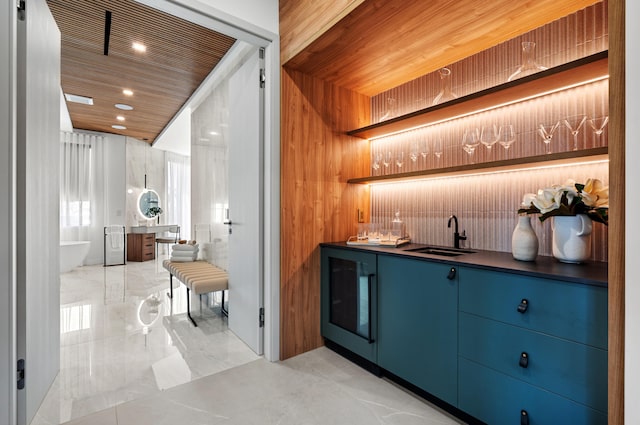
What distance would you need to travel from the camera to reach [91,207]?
275 inches

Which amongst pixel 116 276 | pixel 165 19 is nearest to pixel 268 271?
pixel 165 19

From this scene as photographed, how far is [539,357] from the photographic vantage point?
4.48 feet

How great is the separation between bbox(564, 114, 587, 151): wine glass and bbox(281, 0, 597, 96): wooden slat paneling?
0.60m

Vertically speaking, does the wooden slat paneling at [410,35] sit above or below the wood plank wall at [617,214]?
above

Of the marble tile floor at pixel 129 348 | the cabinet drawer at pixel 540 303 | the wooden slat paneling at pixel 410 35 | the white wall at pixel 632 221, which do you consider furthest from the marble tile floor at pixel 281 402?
the wooden slat paneling at pixel 410 35

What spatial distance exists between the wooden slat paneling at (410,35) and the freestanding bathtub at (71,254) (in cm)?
556

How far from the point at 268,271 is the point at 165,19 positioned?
2328mm

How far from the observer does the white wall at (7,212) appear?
1475 millimetres

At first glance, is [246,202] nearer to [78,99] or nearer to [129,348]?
[129,348]

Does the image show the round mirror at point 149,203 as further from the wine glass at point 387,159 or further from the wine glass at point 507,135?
the wine glass at point 507,135

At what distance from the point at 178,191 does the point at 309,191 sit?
23.2 ft

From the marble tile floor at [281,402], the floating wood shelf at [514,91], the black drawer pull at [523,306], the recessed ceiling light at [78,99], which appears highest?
the recessed ceiling light at [78,99]

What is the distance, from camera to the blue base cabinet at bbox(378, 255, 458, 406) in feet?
5.61

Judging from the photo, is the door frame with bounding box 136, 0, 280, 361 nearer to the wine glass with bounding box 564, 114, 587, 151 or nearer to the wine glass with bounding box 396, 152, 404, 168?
the wine glass with bounding box 396, 152, 404, 168
